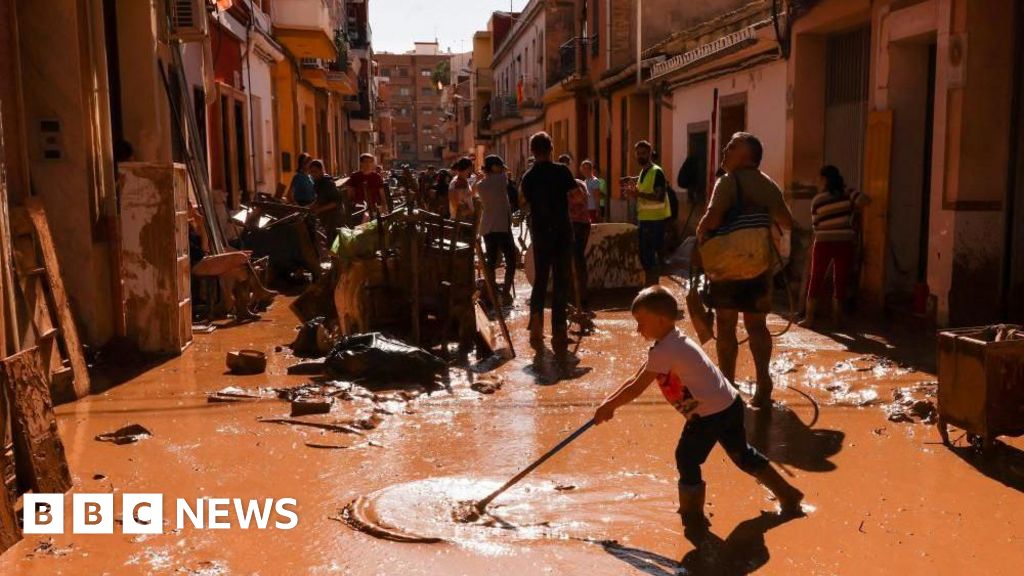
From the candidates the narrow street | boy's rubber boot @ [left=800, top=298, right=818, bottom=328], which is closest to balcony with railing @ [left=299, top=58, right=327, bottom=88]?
the narrow street

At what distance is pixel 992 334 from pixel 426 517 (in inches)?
127

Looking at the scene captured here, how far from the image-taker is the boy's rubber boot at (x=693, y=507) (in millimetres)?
4000

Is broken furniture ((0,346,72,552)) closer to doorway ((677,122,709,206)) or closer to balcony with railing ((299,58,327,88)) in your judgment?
doorway ((677,122,709,206))

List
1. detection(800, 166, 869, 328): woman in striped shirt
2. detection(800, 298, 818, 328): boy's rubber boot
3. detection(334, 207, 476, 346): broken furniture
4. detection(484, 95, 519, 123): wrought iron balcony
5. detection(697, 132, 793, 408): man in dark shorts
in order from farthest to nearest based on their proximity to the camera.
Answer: detection(484, 95, 519, 123): wrought iron balcony, detection(800, 298, 818, 328): boy's rubber boot, detection(800, 166, 869, 328): woman in striped shirt, detection(334, 207, 476, 346): broken furniture, detection(697, 132, 793, 408): man in dark shorts

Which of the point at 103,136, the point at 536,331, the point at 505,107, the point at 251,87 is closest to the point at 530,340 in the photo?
the point at 536,331

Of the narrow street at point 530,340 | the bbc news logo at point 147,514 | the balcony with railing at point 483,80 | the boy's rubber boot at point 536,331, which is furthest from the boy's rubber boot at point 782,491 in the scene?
the balcony with railing at point 483,80

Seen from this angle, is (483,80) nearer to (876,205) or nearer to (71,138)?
(876,205)

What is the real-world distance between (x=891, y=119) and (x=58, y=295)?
291 inches

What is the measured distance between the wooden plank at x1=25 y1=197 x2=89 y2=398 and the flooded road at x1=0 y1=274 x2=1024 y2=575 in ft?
0.68

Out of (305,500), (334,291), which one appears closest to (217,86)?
(334,291)

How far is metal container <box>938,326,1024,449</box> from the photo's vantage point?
479 cm

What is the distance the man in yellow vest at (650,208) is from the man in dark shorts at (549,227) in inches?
120

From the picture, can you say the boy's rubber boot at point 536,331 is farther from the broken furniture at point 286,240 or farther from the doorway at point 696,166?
the doorway at point 696,166

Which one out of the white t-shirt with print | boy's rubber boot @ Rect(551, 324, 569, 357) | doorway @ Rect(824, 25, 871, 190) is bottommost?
boy's rubber boot @ Rect(551, 324, 569, 357)
